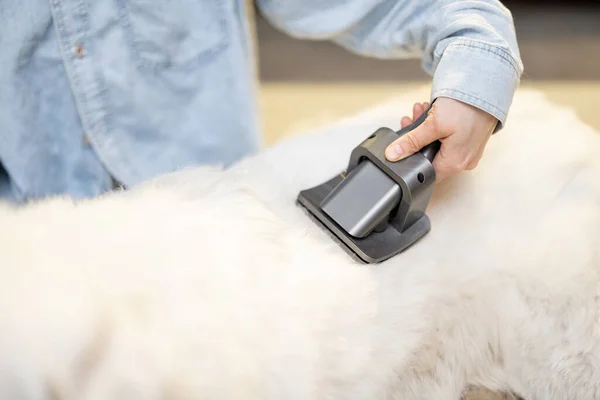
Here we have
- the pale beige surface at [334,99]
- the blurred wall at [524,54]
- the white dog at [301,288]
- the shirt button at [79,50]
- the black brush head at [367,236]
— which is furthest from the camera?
the blurred wall at [524,54]

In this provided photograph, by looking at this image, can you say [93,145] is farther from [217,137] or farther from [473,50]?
[473,50]

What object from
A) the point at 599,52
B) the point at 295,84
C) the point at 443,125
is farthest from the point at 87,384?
the point at 599,52

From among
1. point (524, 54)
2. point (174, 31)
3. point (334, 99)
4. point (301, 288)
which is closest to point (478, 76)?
point (301, 288)

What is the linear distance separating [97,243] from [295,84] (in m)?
1.20

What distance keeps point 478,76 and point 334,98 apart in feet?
3.16

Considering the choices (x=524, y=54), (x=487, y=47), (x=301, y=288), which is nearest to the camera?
(x=301, y=288)

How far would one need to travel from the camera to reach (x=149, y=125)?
796 millimetres

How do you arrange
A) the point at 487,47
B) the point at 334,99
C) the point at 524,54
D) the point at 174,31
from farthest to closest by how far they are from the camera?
the point at 524,54
the point at 334,99
the point at 174,31
the point at 487,47

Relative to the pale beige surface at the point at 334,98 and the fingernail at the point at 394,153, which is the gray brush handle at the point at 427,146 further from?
the pale beige surface at the point at 334,98

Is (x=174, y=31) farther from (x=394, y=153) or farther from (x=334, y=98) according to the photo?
(x=334, y=98)

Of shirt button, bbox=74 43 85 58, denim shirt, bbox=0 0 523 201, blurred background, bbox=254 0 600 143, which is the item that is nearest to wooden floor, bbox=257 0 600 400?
blurred background, bbox=254 0 600 143

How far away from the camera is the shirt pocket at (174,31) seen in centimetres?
74

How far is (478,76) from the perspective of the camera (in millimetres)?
610

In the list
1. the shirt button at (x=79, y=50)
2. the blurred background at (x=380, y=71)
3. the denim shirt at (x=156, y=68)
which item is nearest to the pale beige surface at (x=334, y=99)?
the blurred background at (x=380, y=71)
